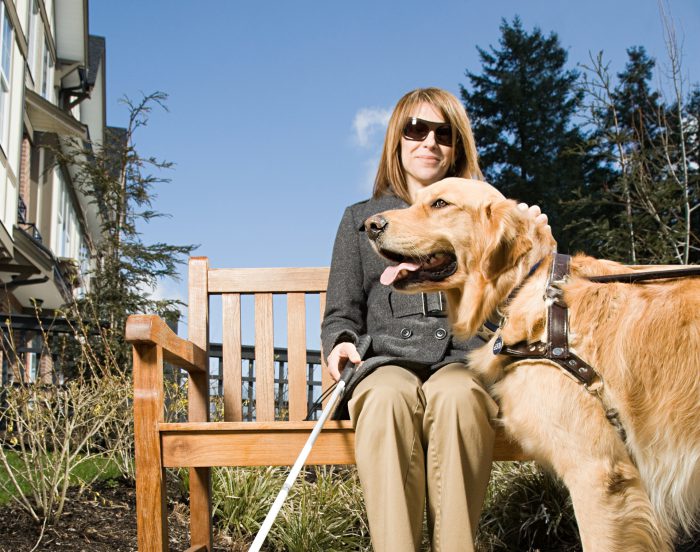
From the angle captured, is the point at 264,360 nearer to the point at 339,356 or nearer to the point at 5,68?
the point at 339,356

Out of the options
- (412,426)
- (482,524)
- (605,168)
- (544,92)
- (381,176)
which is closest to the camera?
(412,426)

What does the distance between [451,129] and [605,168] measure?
69.5 feet

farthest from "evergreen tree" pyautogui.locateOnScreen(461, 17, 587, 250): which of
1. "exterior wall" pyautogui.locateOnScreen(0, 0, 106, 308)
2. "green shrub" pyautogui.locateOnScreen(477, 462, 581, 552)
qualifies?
"green shrub" pyautogui.locateOnScreen(477, 462, 581, 552)

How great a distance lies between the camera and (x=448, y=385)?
2.29m

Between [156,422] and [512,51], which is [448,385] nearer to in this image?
[156,422]

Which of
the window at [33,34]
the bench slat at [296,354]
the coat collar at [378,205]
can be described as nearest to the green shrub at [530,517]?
the bench slat at [296,354]

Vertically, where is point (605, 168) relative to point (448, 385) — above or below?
above

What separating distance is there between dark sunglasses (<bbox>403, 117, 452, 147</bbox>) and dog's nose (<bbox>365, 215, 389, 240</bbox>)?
0.76 metres

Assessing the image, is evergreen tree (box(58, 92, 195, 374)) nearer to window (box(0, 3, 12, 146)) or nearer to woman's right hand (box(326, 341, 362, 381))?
window (box(0, 3, 12, 146))

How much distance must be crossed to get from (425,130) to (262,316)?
46.6 inches

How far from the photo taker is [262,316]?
345cm

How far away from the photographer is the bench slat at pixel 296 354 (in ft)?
11.0

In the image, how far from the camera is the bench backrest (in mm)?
3365

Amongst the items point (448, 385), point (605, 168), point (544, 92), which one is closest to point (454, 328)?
point (448, 385)
